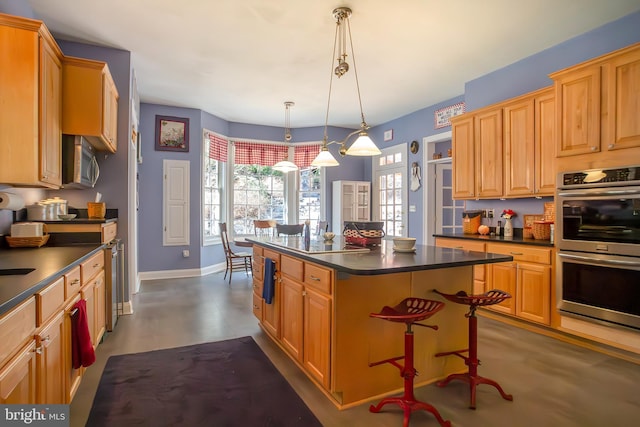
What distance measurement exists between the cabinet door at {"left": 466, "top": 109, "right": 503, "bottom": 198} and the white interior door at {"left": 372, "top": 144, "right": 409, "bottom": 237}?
2006 millimetres

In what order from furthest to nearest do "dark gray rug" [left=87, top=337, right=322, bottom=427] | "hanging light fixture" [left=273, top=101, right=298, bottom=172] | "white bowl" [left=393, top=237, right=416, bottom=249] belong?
1. "hanging light fixture" [left=273, top=101, right=298, bottom=172]
2. "white bowl" [left=393, top=237, right=416, bottom=249]
3. "dark gray rug" [left=87, top=337, right=322, bottom=427]

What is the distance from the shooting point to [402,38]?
3.49 meters

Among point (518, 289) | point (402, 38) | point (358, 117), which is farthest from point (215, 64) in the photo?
point (518, 289)

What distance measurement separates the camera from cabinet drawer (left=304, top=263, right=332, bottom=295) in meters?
2.12

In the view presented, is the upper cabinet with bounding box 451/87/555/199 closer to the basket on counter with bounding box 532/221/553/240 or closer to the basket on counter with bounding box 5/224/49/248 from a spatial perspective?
the basket on counter with bounding box 532/221/553/240

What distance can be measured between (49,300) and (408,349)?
1808 mm

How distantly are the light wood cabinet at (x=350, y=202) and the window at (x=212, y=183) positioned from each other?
7.28 ft

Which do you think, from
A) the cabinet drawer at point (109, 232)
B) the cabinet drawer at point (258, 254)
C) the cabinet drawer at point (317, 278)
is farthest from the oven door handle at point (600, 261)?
the cabinet drawer at point (109, 232)

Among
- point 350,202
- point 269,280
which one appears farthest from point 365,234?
point 350,202

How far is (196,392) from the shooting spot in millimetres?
2248

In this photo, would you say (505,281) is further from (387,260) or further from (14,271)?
(14,271)

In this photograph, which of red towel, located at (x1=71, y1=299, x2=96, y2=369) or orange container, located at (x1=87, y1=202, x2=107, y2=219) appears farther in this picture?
orange container, located at (x1=87, y1=202, x2=107, y2=219)

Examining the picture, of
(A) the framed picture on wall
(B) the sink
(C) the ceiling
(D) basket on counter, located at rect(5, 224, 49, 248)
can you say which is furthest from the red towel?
(A) the framed picture on wall

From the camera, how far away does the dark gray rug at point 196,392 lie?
195 cm
